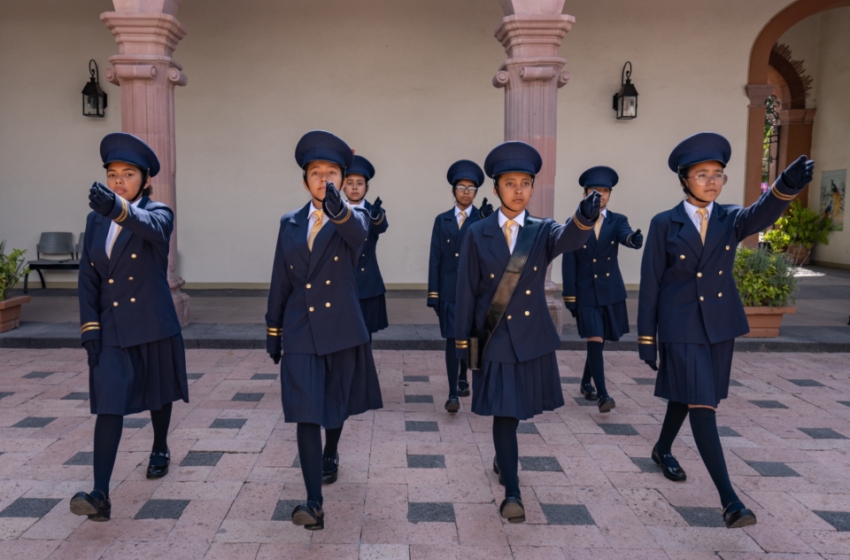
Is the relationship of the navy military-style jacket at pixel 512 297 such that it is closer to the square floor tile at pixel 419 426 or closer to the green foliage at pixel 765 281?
the square floor tile at pixel 419 426

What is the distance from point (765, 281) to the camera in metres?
7.67

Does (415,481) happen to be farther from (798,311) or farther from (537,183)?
(798,311)

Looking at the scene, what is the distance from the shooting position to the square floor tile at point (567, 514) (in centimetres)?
341

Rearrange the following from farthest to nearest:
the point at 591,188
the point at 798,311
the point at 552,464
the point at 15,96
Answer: the point at 15,96 → the point at 798,311 → the point at 591,188 → the point at 552,464

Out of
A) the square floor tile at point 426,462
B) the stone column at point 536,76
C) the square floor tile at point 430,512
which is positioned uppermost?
the stone column at point 536,76

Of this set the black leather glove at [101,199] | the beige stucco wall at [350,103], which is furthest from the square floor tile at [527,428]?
the beige stucco wall at [350,103]

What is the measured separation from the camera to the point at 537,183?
25.7 feet

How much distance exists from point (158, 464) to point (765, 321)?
6.49 meters

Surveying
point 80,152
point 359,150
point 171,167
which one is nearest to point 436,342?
point 171,167

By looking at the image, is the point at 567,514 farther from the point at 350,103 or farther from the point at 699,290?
the point at 350,103

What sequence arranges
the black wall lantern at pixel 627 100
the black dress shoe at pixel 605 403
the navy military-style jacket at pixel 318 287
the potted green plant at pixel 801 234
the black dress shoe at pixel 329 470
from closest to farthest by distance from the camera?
the navy military-style jacket at pixel 318 287 < the black dress shoe at pixel 329 470 < the black dress shoe at pixel 605 403 < the black wall lantern at pixel 627 100 < the potted green plant at pixel 801 234

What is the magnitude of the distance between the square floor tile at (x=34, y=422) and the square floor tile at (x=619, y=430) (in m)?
3.88

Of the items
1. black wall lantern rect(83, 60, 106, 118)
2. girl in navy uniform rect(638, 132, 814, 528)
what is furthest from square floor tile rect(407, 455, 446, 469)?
black wall lantern rect(83, 60, 106, 118)

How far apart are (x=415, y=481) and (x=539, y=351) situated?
113 cm
